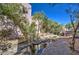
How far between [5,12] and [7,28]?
18 centimetres

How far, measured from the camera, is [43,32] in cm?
222

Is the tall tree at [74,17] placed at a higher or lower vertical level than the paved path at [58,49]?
higher

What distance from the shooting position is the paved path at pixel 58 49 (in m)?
2.20

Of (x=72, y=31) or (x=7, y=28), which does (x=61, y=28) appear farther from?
(x=7, y=28)

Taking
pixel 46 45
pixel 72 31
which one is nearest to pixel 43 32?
pixel 46 45

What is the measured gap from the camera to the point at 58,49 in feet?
7.23

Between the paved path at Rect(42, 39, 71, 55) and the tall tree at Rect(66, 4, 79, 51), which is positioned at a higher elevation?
the tall tree at Rect(66, 4, 79, 51)

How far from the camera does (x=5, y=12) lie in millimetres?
2207

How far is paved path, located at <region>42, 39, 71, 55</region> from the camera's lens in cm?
220

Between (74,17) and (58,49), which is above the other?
(74,17)
